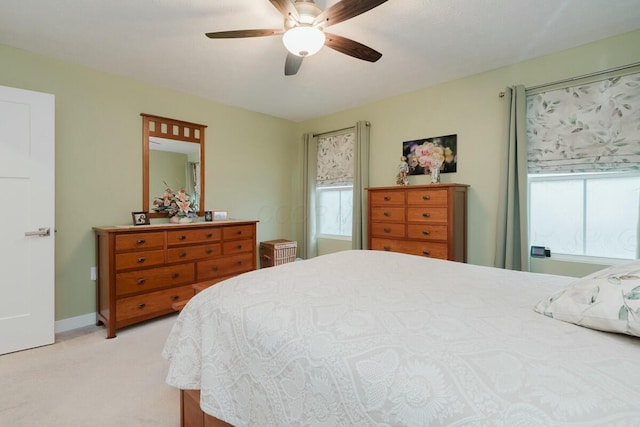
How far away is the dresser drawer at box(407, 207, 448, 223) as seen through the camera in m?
2.88

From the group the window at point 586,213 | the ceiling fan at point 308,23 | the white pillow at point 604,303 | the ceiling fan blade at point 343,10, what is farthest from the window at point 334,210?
the white pillow at point 604,303

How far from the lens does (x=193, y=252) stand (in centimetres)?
315

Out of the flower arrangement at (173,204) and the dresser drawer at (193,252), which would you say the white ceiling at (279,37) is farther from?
the dresser drawer at (193,252)

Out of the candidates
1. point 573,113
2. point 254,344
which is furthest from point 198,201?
point 573,113

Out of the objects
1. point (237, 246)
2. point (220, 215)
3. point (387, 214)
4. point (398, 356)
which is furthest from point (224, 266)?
point (398, 356)

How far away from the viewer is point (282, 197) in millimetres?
4758

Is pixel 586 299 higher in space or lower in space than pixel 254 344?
higher

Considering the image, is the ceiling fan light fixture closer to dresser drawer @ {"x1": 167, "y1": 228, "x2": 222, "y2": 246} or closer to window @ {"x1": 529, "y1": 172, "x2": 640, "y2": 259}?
dresser drawer @ {"x1": 167, "y1": 228, "x2": 222, "y2": 246}

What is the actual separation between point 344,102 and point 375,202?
4.96ft

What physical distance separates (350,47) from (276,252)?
2862 mm

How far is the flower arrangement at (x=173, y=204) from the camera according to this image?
3348 millimetres

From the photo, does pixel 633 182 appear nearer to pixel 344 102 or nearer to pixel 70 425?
pixel 344 102

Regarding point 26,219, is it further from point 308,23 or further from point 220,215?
point 308,23

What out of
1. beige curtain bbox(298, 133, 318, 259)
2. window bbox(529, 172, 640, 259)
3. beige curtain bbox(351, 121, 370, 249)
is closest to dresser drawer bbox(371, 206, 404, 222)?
beige curtain bbox(351, 121, 370, 249)
